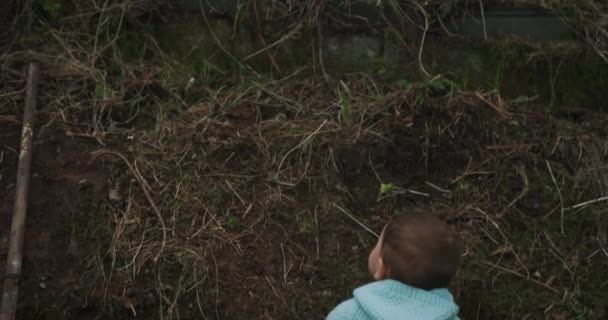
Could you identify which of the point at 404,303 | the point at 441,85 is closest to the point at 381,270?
the point at 404,303

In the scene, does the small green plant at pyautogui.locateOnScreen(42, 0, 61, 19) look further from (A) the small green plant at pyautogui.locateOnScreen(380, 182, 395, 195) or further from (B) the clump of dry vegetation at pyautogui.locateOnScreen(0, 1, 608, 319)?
(A) the small green plant at pyautogui.locateOnScreen(380, 182, 395, 195)

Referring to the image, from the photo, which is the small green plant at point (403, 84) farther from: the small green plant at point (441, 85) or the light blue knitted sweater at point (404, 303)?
the light blue knitted sweater at point (404, 303)

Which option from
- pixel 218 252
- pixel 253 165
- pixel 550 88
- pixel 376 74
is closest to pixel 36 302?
pixel 218 252

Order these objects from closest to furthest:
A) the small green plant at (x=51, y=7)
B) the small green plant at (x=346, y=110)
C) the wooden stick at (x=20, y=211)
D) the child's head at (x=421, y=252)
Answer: the child's head at (x=421, y=252), the wooden stick at (x=20, y=211), the small green plant at (x=346, y=110), the small green plant at (x=51, y=7)

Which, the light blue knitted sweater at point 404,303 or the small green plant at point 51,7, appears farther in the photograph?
the small green plant at point 51,7

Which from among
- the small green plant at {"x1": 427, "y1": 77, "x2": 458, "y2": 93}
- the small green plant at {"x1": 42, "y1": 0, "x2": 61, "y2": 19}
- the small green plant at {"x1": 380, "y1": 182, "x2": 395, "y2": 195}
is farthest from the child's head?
the small green plant at {"x1": 42, "y1": 0, "x2": 61, "y2": 19}

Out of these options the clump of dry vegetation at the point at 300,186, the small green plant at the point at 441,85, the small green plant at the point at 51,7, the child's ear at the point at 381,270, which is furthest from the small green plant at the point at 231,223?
the small green plant at the point at 51,7

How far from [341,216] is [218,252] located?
599 millimetres

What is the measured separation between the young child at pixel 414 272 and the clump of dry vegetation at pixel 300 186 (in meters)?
0.86

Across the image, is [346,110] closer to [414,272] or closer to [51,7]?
[414,272]

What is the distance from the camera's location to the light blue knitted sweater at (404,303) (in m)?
A: 2.29

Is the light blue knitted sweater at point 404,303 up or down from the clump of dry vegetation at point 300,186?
up

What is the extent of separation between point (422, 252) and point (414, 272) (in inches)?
2.9

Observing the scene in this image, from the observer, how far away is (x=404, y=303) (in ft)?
7.53
